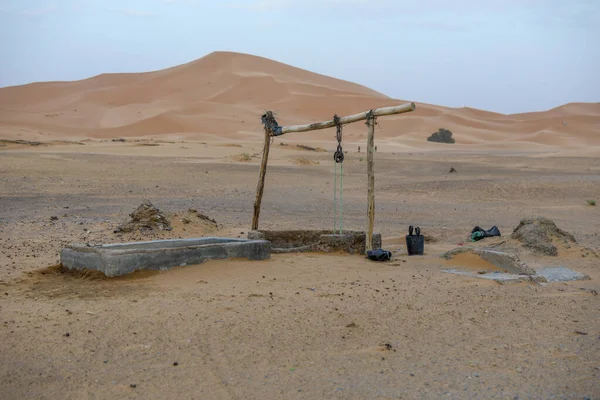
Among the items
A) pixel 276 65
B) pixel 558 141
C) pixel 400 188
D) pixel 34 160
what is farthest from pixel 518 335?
pixel 276 65

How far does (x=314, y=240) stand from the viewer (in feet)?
30.6

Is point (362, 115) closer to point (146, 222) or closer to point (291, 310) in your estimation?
point (146, 222)

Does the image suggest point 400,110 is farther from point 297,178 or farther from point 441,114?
point 441,114

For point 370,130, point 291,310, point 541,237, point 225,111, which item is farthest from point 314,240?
point 225,111

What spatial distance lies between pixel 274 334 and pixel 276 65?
8886cm

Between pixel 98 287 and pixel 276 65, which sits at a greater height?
pixel 276 65

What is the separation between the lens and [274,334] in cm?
522

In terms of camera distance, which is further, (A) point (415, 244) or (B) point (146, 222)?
(B) point (146, 222)

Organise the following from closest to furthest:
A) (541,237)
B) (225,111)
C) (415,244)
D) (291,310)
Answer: (291,310) → (415,244) → (541,237) → (225,111)

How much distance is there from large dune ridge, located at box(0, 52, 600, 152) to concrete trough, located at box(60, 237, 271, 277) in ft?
95.4

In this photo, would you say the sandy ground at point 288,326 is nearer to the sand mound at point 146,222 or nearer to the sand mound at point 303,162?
the sand mound at point 146,222

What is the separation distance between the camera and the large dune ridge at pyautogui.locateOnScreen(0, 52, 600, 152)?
4688 cm

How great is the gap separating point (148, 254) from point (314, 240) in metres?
3.02

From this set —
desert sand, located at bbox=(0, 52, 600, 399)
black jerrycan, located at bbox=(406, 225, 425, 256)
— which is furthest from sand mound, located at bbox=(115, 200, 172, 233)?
black jerrycan, located at bbox=(406, 225, 425, 256)
